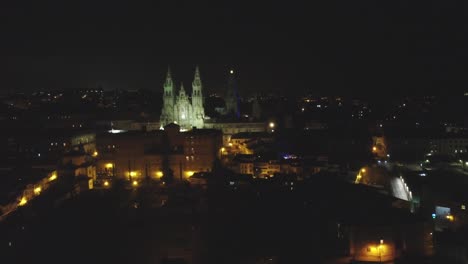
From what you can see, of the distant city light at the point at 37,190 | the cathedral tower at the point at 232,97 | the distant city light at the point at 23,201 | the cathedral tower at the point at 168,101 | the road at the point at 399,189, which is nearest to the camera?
the road at the point at 399,189

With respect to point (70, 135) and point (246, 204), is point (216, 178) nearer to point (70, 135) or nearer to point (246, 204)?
point (246, 204)

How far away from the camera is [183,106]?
3041 centimetres

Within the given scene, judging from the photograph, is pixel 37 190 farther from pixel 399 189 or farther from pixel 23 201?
pixel 399 189

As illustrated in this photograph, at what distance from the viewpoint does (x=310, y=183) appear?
17172 millimetres

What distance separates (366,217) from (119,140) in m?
14.2

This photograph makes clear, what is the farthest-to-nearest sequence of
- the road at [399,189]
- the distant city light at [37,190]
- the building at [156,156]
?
1. the building at [156,156]
2. the distant city light at [37,190]
3. the road at [399,189]

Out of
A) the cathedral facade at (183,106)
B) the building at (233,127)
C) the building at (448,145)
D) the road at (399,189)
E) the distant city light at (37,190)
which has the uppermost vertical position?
the cathedral facade at (183,106)

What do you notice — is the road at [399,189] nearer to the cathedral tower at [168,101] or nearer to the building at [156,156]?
the building at [156,156]

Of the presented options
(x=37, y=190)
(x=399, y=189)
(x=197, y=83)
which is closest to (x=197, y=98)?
(x=197, y=83)

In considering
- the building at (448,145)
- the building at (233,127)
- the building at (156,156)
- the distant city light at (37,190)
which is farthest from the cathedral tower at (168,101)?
the building at (448,145)

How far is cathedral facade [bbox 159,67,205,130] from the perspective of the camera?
3042cm

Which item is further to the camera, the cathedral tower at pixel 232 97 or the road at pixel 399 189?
the cathedral tower at pixel 232 97

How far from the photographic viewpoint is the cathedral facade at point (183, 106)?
30422mm

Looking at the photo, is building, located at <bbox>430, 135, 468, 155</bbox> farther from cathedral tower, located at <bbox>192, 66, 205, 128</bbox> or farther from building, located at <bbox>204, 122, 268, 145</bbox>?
cathedral tower, located at <bbox>192, 66, 205, 128</bbox>
